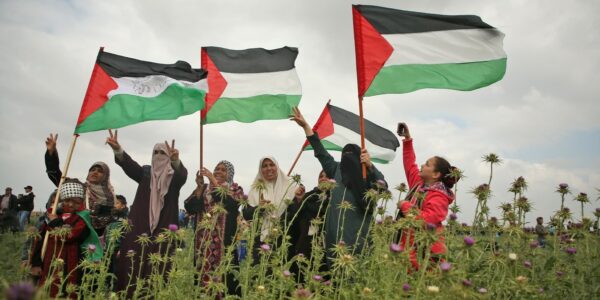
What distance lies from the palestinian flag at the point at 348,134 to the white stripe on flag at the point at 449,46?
97.6 inches

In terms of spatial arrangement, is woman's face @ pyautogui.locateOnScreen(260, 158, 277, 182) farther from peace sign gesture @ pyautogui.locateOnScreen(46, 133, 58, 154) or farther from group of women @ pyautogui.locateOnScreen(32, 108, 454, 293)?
peace sign gesture @ pyautogui.locateOnScreen(46, 133, 58, 154)

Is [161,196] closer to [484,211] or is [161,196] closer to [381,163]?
[484,211]

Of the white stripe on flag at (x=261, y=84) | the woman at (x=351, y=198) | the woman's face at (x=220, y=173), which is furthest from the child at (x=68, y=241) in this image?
the white stripe on flag at (x=261, y=84)

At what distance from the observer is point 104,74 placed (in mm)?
5082

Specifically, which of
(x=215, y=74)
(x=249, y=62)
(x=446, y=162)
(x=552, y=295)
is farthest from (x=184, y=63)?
(x=552, y=295)

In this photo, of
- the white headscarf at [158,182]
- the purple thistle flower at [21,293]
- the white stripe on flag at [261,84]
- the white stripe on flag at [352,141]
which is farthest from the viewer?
the white stripe on flag at [352,141]

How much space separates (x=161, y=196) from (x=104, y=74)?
1556 mm

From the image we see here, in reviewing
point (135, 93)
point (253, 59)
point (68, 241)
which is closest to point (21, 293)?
point (68, 241)

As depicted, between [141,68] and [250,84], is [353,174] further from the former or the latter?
[141,68]

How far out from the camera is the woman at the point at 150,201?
4.65 meters

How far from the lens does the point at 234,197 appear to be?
4715 mm

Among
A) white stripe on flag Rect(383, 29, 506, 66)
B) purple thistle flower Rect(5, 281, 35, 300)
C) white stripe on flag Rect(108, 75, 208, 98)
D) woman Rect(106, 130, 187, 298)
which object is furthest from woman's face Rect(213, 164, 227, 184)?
purple thistle flower Rect(5, 281, 35, 300)

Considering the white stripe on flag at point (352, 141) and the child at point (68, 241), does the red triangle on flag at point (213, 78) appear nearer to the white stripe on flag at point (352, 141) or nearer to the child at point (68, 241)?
the white stripe on flag at point (352, 141)

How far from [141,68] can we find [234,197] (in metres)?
2.05
